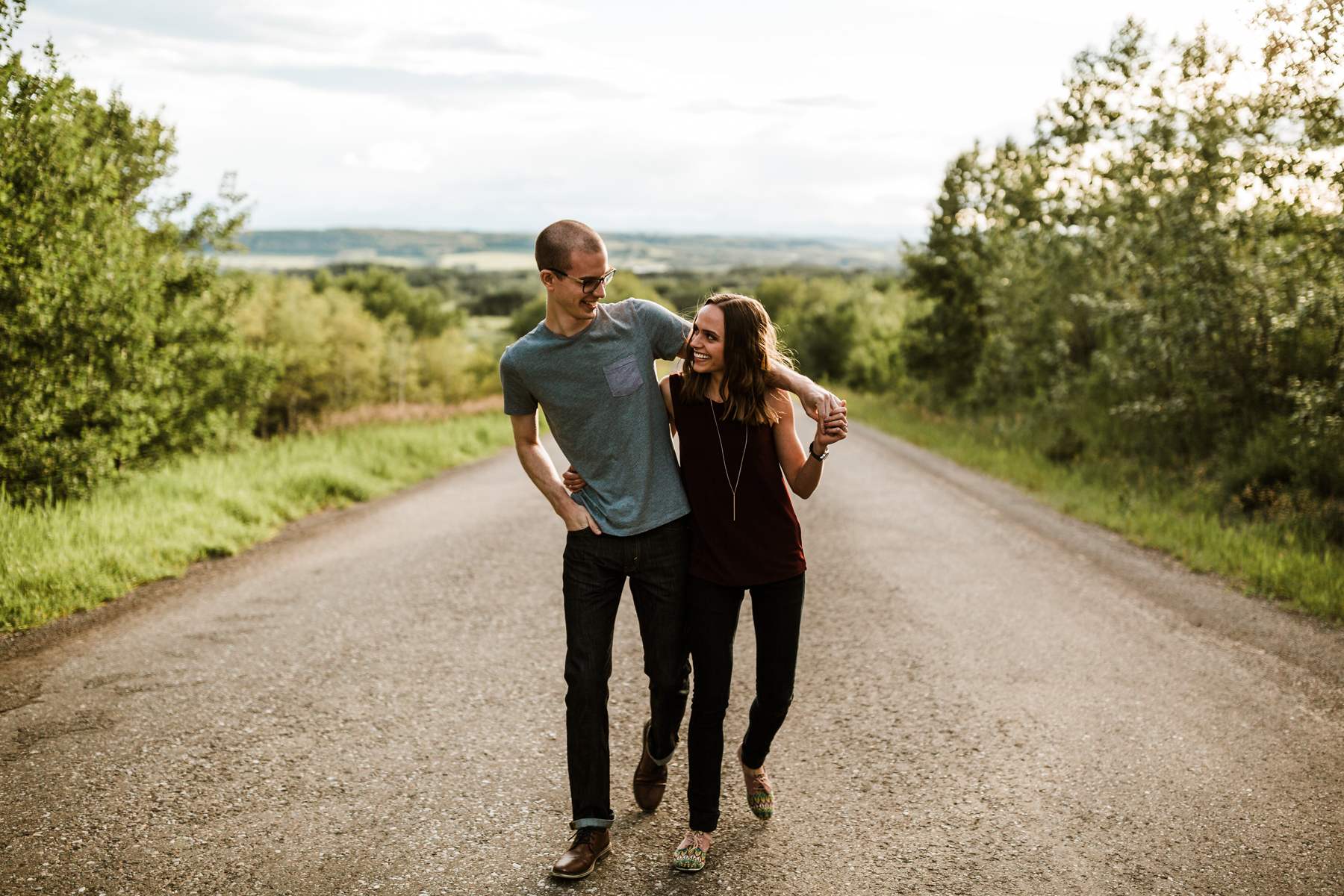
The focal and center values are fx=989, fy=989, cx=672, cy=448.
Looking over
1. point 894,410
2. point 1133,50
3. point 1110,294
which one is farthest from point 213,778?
point 894,410

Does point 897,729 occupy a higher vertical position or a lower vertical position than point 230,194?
lower

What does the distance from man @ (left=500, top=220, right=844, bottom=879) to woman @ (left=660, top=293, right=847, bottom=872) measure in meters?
0.09

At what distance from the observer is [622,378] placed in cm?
345

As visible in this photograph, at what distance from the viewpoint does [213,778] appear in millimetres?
4035

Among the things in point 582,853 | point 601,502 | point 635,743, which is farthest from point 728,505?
point 635,743

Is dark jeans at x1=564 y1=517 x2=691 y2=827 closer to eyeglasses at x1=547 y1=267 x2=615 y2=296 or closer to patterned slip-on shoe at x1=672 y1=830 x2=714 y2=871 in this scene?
Result: patterned slip-on shoe at x1=672 y1=830 x2=714 y2=871

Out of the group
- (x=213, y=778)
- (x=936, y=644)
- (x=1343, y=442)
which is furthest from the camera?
(x=1343, y=442)

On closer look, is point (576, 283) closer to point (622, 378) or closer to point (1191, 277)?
point (622, 378)

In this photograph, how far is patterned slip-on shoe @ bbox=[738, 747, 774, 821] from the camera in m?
3.77

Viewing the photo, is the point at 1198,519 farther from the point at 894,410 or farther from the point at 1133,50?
the point at 894,410

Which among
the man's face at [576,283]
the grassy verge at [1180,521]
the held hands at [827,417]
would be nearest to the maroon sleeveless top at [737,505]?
the held hands at [827,417]

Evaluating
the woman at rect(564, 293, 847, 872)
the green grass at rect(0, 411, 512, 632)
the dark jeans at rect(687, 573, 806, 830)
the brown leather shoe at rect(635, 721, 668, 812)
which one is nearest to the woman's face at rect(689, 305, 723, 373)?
the woman at rect(564, 293, 847, 872)

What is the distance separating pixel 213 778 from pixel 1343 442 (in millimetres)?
10113

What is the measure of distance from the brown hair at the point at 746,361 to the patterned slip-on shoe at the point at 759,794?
4.50ft
